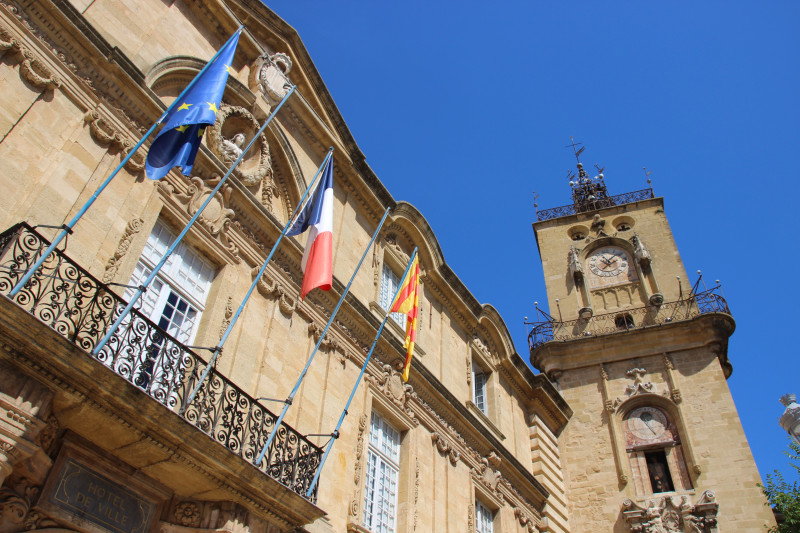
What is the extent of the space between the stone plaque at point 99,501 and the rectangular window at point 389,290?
702cm

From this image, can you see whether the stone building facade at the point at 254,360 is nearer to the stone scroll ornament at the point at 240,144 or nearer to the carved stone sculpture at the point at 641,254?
the stone scroll ornament at the point at 240,144

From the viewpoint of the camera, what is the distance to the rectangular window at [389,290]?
532 inches

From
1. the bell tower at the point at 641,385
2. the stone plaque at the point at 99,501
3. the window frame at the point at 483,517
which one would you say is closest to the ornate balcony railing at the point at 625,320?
the bell tower at the point at 641,385

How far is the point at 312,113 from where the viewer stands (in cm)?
1281

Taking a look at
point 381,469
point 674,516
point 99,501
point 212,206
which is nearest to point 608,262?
point 674,516

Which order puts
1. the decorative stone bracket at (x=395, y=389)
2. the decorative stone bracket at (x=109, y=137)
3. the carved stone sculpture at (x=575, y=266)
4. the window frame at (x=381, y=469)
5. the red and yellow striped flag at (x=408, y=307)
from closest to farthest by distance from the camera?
the decorative stone bracket at (x=109, y=137)
the window frame at (x=381, y=469)
the red and yellow striped flag at (x=408, y=307)
the decorative stone bracket at (x=395, y=389)
the carved stone sculpture at (x=575, y=266)

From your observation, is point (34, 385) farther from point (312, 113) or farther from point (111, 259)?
point (312, 113)

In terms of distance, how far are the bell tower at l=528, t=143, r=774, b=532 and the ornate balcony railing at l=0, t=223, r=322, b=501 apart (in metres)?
10.7

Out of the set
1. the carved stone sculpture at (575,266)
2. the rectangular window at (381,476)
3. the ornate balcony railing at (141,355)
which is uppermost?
the carved stone sculpture at (575,266)

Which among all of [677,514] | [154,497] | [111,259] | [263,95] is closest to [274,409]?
[154,497]

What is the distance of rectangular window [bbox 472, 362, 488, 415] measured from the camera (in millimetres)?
15539

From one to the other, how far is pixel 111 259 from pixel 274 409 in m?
2.82

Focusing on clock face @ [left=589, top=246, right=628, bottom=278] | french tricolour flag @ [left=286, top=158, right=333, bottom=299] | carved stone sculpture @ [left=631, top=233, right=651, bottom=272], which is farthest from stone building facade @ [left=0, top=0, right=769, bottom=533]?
clock face @ [left=589, top=246, right=628, bottom=278]

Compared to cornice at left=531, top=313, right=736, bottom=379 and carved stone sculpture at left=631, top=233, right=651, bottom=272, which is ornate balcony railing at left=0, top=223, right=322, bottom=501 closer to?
cornice at left=531, top=313, right=736, bottom=379
